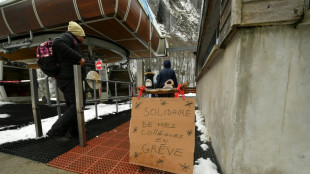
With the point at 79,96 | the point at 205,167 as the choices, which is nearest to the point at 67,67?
the point at 79,96

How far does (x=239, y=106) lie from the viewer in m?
0.92

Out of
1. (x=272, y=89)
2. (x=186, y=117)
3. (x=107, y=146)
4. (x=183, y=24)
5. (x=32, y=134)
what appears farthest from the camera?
(x=183, y=24)

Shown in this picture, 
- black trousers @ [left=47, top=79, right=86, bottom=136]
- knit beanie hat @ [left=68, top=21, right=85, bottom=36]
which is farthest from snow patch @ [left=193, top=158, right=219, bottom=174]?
knit beanie hat @ [left=68, top=21, right=85, bottom=36]

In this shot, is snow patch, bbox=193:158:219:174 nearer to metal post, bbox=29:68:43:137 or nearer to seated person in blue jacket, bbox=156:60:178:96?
seated person in blue jacket, bbox=156:60:178:96

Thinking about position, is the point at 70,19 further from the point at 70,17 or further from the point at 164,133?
the point at 164,133

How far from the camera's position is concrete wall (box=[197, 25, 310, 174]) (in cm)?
85

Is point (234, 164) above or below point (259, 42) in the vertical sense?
below

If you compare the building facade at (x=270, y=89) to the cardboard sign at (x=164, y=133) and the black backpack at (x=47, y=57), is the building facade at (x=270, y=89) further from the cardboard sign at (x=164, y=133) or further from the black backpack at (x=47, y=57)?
the black backpack at (x=47, y=57)

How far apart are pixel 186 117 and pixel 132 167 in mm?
775

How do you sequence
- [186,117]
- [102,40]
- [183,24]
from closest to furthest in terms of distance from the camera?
1. [186,117]
2. [102,40]
3. [183,24]

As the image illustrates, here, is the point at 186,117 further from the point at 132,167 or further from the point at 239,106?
the point at 132,167

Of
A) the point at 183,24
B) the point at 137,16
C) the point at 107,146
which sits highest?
the point at 183,24

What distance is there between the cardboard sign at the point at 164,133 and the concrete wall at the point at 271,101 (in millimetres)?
322

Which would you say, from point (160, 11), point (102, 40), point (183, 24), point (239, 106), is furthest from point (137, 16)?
point (183, 24)
